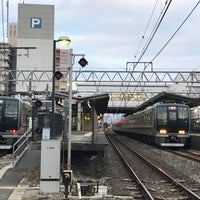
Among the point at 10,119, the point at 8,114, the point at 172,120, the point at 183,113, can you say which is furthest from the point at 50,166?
the point at 183,113

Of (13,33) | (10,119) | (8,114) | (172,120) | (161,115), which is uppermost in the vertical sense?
(13,33)

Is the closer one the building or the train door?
the train door

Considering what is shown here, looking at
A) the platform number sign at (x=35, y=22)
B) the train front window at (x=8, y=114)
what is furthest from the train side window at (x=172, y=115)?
the platform number sign at (x=35, y=22)

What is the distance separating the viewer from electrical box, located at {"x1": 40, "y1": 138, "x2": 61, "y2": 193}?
10.1 metres

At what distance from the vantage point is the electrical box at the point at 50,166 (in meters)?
10.1

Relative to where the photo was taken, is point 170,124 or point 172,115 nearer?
point 170,124

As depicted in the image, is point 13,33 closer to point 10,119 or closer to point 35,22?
point 35,22

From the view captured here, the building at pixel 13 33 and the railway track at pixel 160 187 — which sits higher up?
the building at pixel 13 33

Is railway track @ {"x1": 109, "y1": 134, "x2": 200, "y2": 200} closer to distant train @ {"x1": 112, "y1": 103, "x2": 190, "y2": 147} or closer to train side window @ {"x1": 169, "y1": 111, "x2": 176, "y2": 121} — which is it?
distant train @ {"x1": 112, "y1": 103, "x2": 190, "y2": 147}

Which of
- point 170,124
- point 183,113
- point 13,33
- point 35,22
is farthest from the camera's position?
point 13,33

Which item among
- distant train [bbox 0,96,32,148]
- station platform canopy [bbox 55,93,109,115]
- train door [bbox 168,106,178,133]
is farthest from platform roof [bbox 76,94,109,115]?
train door [bbox 168,106,178,133]

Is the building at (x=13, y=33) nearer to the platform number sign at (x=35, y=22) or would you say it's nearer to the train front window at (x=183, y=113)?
the platform number sign at (x=35, y=22)

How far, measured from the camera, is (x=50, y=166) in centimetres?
1015

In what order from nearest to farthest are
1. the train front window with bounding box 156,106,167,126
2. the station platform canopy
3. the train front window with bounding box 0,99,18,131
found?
the station platform canopy < the train front window with bounding box 0,99,18,131 < the train front window with bounding box 156,106,167,126
